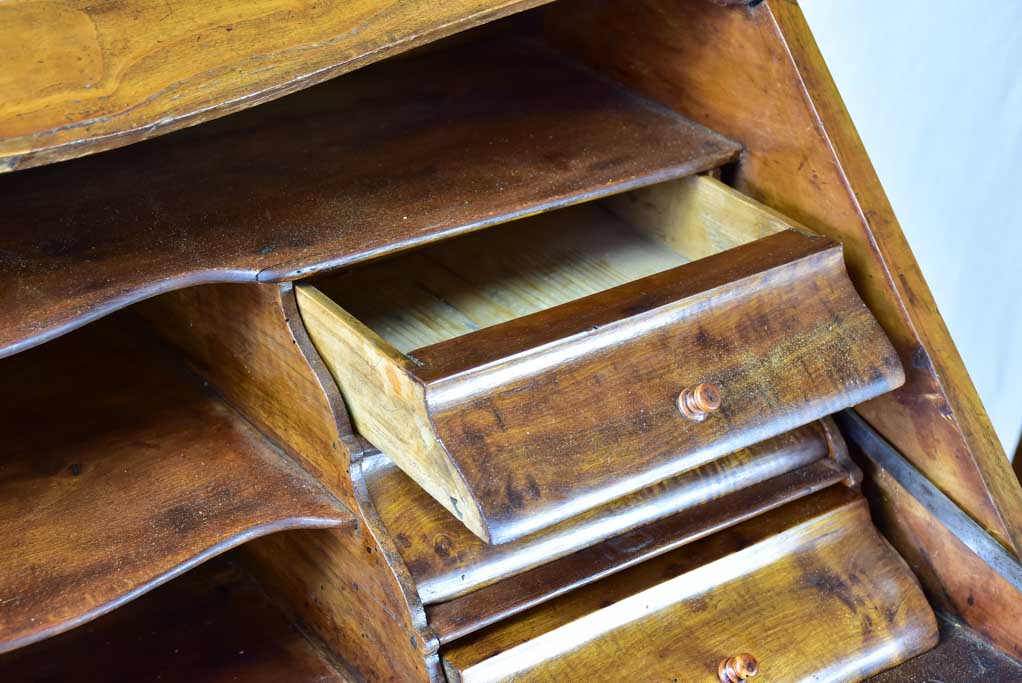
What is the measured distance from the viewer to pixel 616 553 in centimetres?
104

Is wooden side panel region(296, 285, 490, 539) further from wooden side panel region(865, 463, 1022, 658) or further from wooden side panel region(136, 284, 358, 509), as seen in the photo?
wooden side panel region(865, 463, 1022, 658)

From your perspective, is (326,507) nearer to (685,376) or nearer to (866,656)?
(685,376)

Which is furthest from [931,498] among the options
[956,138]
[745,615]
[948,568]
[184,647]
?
[956,138]

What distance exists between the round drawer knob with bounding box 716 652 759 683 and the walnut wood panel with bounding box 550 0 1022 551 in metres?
0.26

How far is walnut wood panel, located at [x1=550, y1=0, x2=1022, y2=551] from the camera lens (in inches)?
42.4

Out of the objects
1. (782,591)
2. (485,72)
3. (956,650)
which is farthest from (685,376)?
(485,72)

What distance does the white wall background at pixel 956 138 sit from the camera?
1858 mm

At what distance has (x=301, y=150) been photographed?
114 cm

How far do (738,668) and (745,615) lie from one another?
6 centimetres

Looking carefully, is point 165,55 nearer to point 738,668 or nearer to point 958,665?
point 738,668

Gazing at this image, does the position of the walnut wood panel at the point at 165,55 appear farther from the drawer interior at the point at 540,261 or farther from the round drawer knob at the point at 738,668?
the round drawer knob at the point at 738,668

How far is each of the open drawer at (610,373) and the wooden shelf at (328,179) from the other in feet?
0.24

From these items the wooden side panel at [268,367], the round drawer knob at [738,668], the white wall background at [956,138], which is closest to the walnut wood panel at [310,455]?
the wooden side panel at [268,367]

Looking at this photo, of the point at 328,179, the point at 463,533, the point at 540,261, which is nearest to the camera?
the point at 463,533
